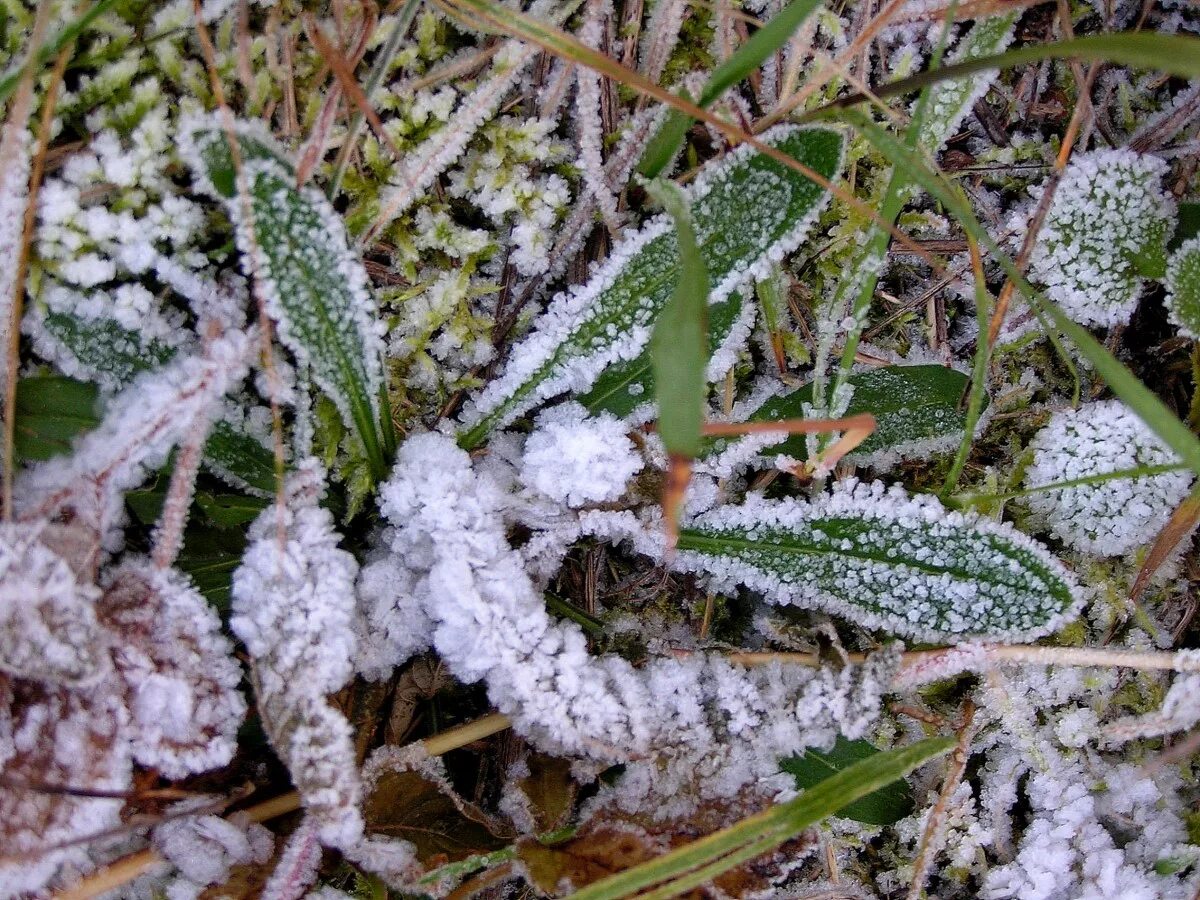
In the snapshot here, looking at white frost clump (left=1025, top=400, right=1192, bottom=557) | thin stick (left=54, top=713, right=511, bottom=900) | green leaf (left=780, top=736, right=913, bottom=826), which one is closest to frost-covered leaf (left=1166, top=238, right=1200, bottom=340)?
white frost clump (left=1025, top=400, right=1192, bottom=557)

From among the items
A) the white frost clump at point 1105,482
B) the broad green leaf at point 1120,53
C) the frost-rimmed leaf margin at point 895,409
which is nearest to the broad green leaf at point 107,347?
the frost-rimmed leaf margin at point 895,409

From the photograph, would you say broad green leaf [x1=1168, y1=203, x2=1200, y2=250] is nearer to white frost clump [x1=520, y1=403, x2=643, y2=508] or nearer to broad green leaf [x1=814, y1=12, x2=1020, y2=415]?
broad green leaf [x1=814, y1=12, x2=1020, y2=415]

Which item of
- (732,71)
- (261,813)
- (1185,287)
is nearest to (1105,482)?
(1185,287)

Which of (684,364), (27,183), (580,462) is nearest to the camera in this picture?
(684,364)

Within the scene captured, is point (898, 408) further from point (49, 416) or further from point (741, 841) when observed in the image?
point (49, 416)

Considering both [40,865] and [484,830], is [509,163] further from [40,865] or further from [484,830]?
[40,865]

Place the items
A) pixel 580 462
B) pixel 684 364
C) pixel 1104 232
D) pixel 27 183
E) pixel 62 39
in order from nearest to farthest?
pixel 684 364
pixel 62 39
pixel 27 183
pixel 580 462
pixel 1104 232

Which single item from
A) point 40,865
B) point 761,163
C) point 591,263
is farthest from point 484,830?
point 761,163
